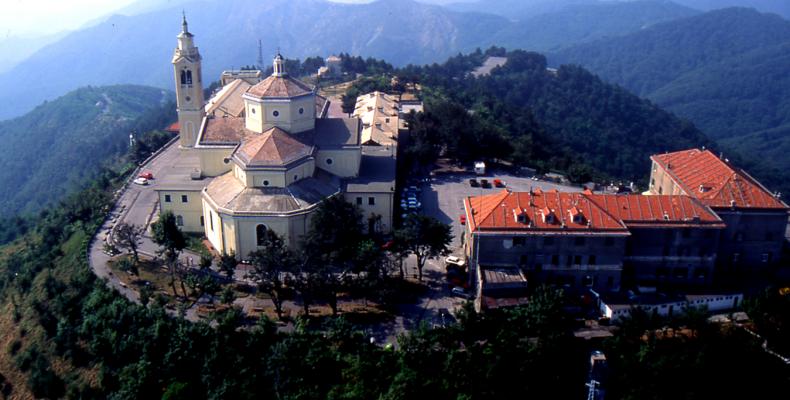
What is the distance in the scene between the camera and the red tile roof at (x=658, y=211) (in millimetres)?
42750

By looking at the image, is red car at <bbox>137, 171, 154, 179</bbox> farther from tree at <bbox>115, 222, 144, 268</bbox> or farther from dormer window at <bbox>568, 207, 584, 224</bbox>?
dormer window at <bbox>568, 207, 584, 224</bbox>

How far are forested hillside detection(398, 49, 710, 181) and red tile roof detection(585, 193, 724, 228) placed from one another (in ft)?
70.4

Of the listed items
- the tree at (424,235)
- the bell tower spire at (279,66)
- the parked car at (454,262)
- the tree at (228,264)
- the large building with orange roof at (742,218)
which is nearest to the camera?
the tree at (228,264)

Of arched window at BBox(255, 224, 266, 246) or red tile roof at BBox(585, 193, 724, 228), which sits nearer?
red tile roof at BBox(585, 193, 724, 228)

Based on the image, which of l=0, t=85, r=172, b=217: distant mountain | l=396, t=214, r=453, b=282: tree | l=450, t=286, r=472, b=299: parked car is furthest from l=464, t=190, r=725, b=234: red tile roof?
l=0, t=85, r=172, b=217: distant mountain

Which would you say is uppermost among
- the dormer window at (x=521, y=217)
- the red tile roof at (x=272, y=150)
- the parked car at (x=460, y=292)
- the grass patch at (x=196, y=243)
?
the red tile roof at (x=272, y=150)

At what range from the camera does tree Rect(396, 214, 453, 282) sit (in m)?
43.2

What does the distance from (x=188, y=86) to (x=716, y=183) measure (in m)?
43.9

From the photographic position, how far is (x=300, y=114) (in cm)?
5231

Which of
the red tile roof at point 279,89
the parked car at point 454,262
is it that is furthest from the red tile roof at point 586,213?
the red tile roof at point 279,89

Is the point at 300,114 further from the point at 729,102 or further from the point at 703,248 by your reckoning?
the point at 729,102

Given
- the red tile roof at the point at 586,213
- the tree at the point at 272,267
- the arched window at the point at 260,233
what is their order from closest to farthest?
the tree at the point at 272,267
the red tile roof at the point at 586,213
the arched window at the point at 260,233

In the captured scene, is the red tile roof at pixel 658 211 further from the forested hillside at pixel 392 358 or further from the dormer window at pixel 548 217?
the forested hillside at pixel 392 358

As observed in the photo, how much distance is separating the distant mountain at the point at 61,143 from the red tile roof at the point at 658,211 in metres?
86.9
